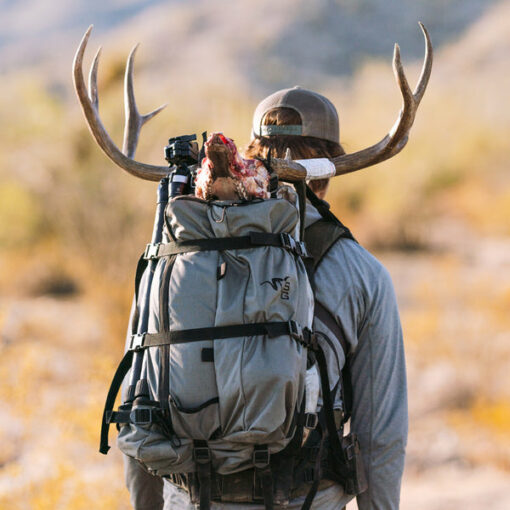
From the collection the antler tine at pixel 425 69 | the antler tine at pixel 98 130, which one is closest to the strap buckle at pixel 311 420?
the antler tine at pixel 98 130

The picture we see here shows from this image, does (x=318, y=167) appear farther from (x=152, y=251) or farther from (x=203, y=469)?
(x=203, y=469)

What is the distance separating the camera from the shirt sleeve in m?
1.98

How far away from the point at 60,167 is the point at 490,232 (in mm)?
9305

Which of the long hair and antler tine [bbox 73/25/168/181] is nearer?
the long hair

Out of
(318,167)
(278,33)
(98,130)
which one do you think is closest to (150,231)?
(98,130)

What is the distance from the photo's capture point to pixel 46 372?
10.8 meters

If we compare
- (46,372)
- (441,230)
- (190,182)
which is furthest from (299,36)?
(190,182)

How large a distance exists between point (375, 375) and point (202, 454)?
1.70 feet

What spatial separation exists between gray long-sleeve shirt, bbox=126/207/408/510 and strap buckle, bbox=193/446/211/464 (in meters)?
0.45

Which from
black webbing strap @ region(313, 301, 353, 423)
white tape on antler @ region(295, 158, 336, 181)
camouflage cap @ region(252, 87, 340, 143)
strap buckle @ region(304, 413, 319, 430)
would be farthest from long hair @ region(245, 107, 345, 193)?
strap buckle @ region(304, 413, 319, 430)

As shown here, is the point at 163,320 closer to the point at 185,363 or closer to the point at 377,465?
the point at 185,363

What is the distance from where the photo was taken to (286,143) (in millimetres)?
2188

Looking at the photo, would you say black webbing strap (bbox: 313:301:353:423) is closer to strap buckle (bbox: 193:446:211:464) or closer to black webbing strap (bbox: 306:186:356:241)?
black webbing strap (bbox: 306:186:356:241)

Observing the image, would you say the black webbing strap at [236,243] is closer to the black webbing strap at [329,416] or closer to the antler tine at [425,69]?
the black webbing strap at [329,416]
